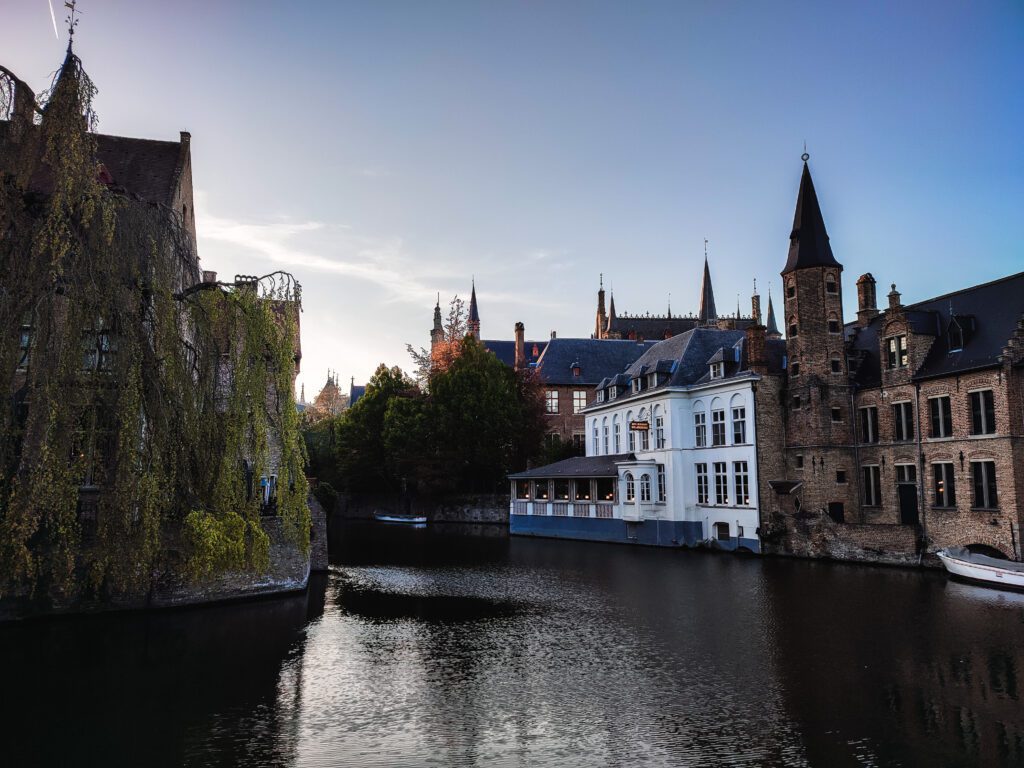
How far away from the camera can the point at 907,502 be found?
31500mm

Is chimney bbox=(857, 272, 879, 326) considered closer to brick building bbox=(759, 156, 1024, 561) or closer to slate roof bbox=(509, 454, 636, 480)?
brick building bbox=(759, 156, 1024, 561)

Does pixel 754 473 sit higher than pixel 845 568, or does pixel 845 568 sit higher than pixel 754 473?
pixel 754 473

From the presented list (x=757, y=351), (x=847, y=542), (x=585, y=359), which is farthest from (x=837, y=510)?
(x=585, y=359)

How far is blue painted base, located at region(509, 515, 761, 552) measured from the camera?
38375 millimetres

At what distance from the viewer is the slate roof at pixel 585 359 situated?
69688 mm

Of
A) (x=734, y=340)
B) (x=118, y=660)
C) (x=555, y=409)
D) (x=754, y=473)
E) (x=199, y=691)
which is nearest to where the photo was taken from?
(x=199, y=691)

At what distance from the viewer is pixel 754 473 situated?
115 ft

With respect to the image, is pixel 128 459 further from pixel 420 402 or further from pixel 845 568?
pixel 420 402

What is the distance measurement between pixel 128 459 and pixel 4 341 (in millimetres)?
2835

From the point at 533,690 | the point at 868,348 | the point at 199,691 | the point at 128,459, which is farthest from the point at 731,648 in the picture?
the point at 868,348

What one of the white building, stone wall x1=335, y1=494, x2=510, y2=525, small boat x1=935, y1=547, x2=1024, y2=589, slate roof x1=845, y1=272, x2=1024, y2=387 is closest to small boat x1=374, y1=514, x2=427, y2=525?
stone wall x1=335, y1=494, x2=510, y2=525

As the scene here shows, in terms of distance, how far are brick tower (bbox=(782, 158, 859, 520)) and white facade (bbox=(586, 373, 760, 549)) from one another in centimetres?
221

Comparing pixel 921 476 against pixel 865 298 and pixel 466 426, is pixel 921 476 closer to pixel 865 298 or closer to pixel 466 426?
pixel 865 298

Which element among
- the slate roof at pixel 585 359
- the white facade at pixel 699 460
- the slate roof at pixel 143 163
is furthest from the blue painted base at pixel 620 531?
the slate roof at pixel 143 163
